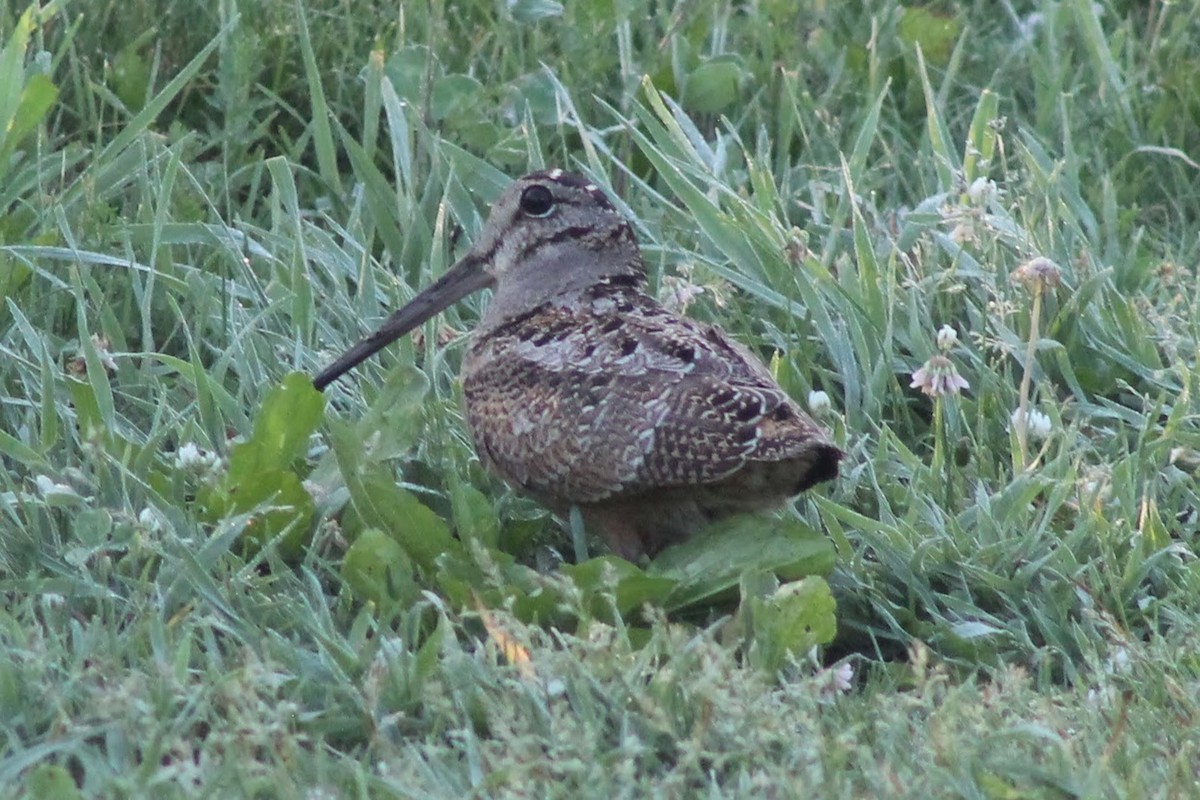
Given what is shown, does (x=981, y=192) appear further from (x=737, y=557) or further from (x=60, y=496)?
(x=60, y=496)

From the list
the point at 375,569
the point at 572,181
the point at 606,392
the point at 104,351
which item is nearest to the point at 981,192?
the point at 572,181

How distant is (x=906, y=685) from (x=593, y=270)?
1205 mm

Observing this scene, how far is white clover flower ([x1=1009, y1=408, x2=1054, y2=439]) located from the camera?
4.22 metres

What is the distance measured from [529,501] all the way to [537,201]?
67 cm

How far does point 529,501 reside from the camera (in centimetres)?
429

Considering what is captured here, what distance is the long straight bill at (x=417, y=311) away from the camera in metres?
4.45

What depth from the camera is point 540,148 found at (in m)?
5.44

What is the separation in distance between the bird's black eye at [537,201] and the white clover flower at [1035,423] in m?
1.10

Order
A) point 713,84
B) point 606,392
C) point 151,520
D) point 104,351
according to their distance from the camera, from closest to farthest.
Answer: point 151,520 < point 606,392 < point 104,351 < point 713,84

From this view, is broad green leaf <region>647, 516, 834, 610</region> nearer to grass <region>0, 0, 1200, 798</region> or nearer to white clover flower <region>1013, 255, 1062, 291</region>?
grass <region>0, 0, 1200, 798</region>

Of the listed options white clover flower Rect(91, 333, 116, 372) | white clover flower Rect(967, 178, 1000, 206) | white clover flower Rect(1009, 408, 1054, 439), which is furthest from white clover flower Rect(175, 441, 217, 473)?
white clover flower Rect(967, 178, 1000, 206)

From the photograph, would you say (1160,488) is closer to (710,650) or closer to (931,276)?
(931,276)

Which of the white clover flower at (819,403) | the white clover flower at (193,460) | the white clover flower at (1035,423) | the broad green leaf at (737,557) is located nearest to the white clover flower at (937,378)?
the white clover flower at (1035,423)

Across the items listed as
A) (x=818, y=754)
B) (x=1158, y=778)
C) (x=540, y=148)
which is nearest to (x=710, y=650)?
(x=818, y=754)
